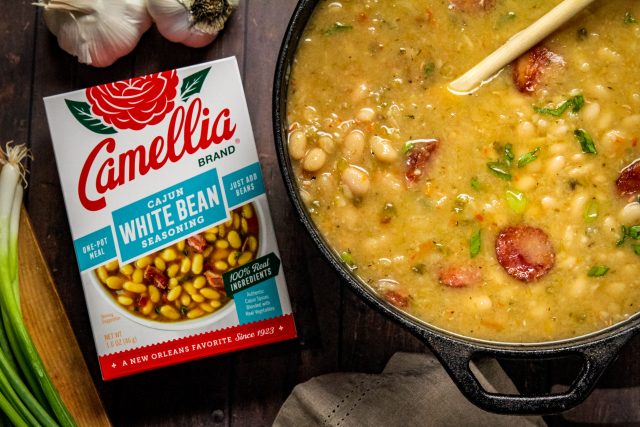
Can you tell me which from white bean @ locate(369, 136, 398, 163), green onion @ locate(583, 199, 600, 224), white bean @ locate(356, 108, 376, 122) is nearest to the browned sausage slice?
green onion @ locate(583, 199, 600, 224)

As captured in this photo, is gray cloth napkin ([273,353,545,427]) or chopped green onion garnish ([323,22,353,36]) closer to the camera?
chopped green onion garnish ([323,22,353,36])

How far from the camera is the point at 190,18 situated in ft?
7.75

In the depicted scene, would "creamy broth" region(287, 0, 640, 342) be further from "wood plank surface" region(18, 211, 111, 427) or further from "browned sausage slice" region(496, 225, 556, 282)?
"wood plank surface" region(18, 211, 111, 427)

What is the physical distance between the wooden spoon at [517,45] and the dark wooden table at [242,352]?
0.68m

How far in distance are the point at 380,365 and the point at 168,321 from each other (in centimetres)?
68

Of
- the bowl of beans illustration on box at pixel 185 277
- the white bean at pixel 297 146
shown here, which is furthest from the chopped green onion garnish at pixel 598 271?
the bowl of beans illustration on box at pixel 185 277

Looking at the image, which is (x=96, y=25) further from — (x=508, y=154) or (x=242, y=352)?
(x=508, y=154)

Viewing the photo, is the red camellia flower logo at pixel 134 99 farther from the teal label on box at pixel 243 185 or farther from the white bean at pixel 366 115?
the white bean at pixel 366 115

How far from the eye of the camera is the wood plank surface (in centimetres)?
244

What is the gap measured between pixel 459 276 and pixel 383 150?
387 mm

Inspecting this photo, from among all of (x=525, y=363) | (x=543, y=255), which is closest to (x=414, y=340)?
(x=525, y=363)

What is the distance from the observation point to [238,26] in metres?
2.50

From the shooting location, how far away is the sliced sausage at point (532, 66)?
2.08 metres

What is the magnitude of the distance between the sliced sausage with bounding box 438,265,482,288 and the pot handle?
0.59ft
